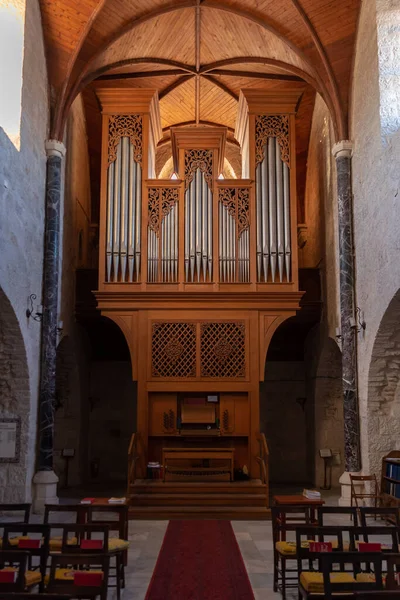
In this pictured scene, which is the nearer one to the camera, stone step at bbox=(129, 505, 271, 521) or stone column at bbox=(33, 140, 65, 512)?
stone step at bbox=(129, 505, 271, 521)

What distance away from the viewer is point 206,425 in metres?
13.1

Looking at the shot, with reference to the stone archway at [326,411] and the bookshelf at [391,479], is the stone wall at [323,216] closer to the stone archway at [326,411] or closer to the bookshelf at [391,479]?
the stone archway at [326,411]

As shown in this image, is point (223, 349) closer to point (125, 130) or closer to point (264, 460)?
point (264, 460)

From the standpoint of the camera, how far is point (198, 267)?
527 inches

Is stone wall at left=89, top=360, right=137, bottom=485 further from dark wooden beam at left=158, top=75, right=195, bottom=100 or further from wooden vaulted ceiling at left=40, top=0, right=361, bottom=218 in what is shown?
dark wooden beam at left=158, top=75, right=195, bottom=100

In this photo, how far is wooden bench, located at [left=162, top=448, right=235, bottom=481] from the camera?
1208cm

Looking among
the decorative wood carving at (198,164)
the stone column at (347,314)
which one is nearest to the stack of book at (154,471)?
the stone column at (347,314)

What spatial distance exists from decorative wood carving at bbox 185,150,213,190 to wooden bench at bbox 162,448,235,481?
5075 mm

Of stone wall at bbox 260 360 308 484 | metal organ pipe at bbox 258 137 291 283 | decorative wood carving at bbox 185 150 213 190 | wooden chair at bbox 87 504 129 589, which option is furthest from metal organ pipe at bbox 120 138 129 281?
wooden chair at bbox 87 504 129 589

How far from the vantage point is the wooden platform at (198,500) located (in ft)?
36.4

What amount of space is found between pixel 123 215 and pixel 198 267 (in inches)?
70.8

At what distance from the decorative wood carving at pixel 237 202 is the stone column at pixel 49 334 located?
3276mm

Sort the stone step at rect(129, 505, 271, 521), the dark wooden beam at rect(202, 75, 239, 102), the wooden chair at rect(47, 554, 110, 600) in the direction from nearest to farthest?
the wooden chair at rect(47, 554, 110, 600), the stone step at rect(129, 505, 271, 521), the dark wooden beam at rect(202, 75, 239, 102)

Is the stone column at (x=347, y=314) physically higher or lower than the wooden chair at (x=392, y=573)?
higher
